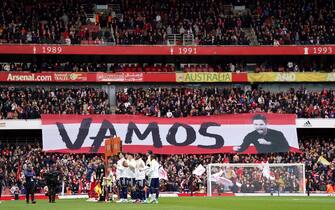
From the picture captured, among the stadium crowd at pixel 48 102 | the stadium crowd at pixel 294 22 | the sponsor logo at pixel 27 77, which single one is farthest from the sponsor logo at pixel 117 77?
the stadium crowd at pixel 294 22

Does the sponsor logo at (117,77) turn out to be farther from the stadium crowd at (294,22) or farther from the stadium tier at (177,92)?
the stadium crowd at (294,22)

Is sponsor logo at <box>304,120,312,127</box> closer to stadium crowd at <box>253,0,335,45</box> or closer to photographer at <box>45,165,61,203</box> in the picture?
stadium crowd at <box>253,0,335,45</box>

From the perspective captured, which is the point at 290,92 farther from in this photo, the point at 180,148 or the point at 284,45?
the point at 180,148

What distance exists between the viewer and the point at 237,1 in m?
64.9

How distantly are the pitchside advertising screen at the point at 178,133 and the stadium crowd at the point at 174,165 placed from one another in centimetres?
59

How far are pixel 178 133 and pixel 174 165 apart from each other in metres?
4.40

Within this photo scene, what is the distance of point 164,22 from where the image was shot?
61.2 meters

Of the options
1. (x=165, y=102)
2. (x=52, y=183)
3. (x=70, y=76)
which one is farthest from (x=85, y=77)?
(x=52, y=183)

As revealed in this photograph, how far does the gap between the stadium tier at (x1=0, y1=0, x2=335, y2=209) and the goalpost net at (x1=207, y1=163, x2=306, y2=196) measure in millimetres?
67

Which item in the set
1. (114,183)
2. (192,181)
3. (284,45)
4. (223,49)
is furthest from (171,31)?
(114,183)

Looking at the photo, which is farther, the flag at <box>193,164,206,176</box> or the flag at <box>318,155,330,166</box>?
the flag at <box>318,155,330,166</box>

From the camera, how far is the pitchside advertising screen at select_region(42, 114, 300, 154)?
5022 centimetres

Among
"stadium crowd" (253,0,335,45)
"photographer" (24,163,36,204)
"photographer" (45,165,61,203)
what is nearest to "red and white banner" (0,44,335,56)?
"stadium crowd" (253,0,335,45)

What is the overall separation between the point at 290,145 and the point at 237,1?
57.0 feet
